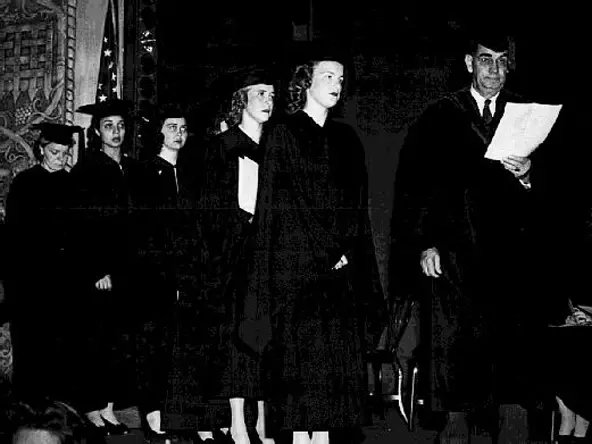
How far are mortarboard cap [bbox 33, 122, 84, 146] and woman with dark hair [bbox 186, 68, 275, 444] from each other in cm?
86

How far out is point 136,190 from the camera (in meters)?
5.53

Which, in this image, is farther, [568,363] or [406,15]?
[406,15]

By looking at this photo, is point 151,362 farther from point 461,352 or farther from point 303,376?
point 461,352

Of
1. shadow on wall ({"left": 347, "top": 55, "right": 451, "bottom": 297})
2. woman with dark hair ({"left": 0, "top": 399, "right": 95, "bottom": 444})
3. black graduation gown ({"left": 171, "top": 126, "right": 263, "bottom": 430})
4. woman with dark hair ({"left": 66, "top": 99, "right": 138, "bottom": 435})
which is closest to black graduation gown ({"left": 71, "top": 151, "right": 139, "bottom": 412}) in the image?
woman with dark hair ({"left": 66, "top": 99, "right": 138, "bottom": 435})

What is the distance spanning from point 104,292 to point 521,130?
210cm

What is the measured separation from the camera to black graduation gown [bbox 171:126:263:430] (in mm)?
4938

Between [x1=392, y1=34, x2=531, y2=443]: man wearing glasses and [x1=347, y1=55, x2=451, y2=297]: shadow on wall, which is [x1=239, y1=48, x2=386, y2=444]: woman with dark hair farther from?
[x1=347, y1=55, x2=451, y2=297]: shadow on wall

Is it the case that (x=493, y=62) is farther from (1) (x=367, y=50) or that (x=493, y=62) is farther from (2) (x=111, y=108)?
(2) (x=111, y=108)

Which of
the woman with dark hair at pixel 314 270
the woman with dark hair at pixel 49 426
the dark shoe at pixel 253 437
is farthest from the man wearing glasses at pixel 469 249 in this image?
the woman with dark hair at pixel 49 426

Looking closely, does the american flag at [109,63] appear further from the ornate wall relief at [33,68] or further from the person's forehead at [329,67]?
the person's forehead at [329,67]

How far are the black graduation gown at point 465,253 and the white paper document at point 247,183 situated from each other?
650 mm

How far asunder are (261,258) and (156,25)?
1.87 m

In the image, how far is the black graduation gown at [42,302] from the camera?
536 cm

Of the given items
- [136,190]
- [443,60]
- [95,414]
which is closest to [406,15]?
[443,60]
